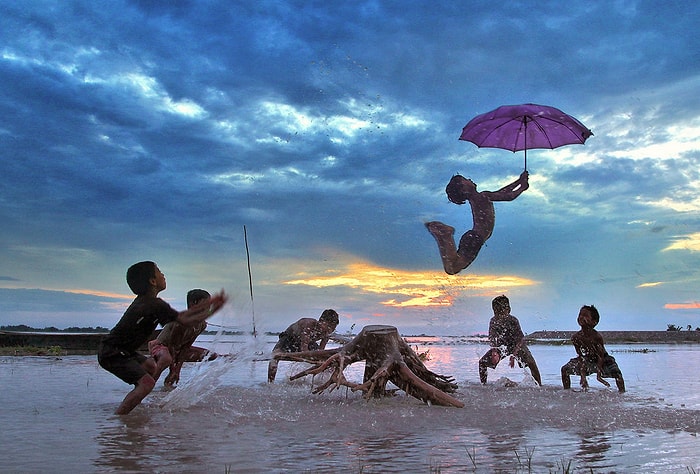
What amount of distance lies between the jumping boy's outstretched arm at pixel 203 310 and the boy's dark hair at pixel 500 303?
6.44 meters

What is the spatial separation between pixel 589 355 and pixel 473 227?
309 cm

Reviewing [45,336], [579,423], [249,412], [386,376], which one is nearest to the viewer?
[579,423]

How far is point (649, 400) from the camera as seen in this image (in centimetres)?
917

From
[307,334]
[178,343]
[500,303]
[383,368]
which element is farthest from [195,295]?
[500,303]

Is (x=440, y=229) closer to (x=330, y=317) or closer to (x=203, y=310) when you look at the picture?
(x=330, y=317)

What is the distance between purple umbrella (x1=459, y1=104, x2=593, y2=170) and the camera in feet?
35.5

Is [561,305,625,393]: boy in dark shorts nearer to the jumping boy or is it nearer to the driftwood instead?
the jumping boy

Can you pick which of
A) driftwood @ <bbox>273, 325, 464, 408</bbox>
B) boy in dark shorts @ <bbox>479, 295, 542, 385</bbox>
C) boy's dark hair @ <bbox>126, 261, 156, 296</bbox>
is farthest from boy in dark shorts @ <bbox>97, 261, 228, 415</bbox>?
boy in dark shorts @ <bbox>479, 295, 542, 385</bbox>

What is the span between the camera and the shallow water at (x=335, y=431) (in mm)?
4574

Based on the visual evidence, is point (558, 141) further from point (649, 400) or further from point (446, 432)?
point (446, 432)

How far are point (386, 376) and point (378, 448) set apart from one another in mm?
3687

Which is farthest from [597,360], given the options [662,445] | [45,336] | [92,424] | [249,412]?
[45,336]

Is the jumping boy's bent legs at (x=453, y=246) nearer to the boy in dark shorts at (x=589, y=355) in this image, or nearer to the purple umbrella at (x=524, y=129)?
the purple umbrella at (x=524, y=129)

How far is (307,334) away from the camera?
1182 centimetres
